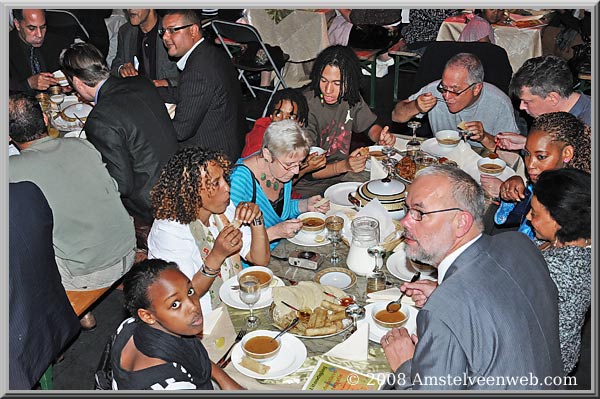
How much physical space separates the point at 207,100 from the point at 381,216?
179 cm

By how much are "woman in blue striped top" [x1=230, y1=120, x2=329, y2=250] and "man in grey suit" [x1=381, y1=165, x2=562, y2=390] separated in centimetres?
106

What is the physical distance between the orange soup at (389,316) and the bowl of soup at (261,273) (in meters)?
0.54

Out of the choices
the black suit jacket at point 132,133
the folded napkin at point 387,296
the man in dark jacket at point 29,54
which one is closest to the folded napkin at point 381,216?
the folded napkin at point 387,296

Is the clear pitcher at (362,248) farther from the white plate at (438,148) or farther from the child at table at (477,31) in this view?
the child at table at (477,31)

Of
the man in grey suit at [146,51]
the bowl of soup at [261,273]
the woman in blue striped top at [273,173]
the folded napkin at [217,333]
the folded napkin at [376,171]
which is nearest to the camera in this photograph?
the folded napkin at [217,333]

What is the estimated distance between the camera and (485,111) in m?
4.80

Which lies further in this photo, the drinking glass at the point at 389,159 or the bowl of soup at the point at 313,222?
the drinking glass at the point at 389,159

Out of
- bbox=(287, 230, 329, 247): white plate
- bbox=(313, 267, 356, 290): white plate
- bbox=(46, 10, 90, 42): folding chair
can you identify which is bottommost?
bbox=(313, 267, 356, 290): white plate

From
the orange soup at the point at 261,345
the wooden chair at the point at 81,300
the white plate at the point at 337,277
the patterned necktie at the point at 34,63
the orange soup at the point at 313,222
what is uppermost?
the patterned necktie at the point at 34,63

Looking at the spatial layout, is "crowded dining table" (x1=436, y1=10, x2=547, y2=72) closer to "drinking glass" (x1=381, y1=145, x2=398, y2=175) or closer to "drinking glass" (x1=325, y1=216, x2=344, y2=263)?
"drinking glass" (x1=381, y1=145, x2=398, y2=175)

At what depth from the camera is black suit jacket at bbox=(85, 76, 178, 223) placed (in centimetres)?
408

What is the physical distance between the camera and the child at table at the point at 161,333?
2.39 m

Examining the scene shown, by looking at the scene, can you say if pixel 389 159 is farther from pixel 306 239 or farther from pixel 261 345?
pixel 261 345

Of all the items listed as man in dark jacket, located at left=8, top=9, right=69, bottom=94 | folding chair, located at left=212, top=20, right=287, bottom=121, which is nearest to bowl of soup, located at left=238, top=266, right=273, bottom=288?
man in dark jacket, located at left=8, top=9, right=69, bottom=94
